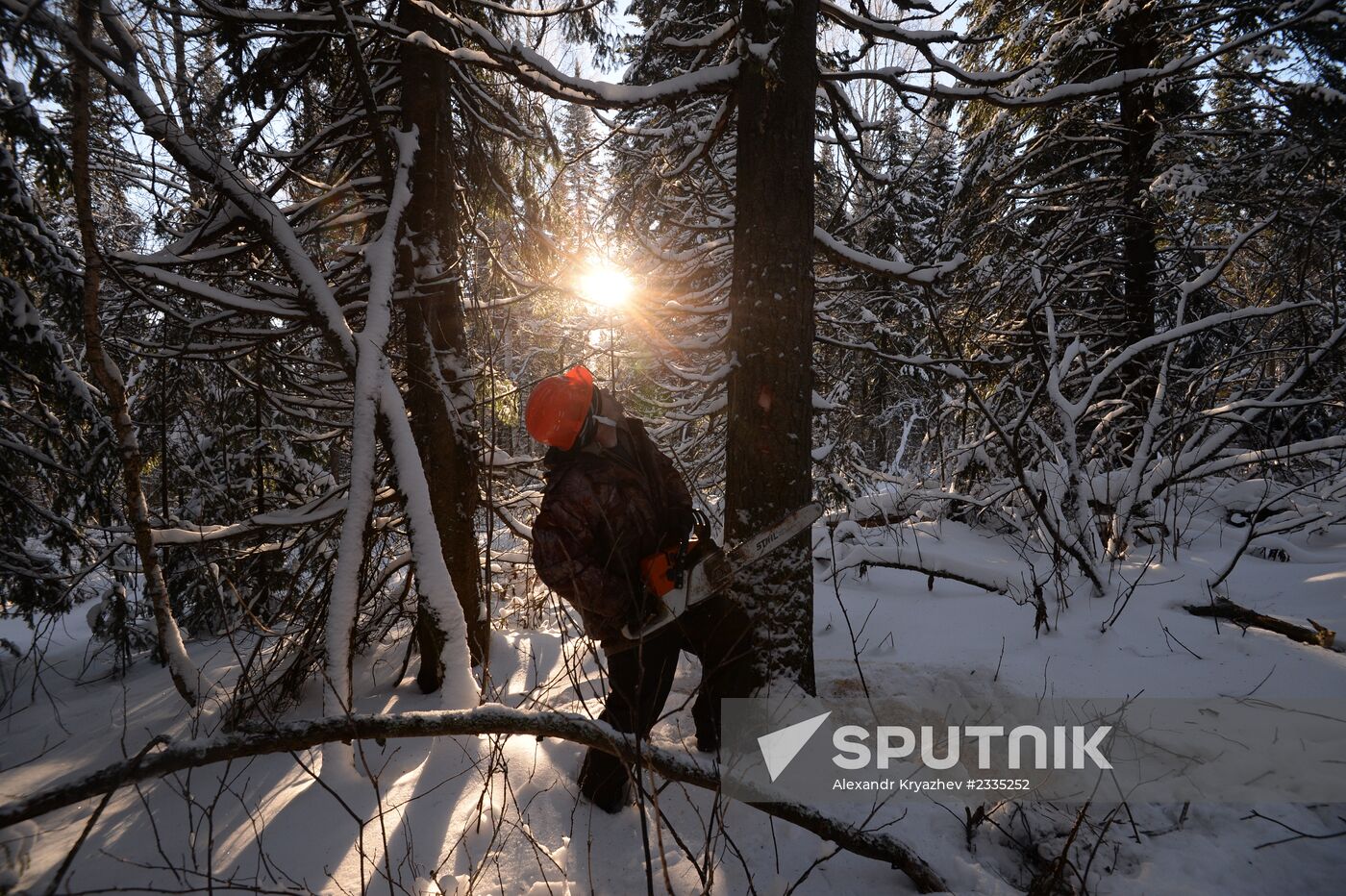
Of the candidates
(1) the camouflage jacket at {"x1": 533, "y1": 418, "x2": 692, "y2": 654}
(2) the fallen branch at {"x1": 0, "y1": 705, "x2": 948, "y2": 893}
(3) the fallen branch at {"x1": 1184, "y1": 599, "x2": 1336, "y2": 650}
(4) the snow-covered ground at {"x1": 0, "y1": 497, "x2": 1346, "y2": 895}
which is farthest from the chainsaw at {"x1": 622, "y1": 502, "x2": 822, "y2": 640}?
(3) the fallen branch at {"x1": 1184, "y1": 599, "x2": 1336, "y2": 650}

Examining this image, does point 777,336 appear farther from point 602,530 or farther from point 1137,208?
point 1137,208

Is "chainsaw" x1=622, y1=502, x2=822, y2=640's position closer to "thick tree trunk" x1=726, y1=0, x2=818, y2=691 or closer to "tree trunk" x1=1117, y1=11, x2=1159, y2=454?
"thick tree trunk" x1=726, y1=0, x2=818, y2=691

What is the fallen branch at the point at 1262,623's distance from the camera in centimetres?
306

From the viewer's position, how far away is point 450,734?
181 centimetres

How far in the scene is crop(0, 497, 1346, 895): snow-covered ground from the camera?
2.07m

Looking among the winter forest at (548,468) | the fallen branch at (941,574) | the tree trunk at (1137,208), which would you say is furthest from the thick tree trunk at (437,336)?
the tree trunk at (1137,208)

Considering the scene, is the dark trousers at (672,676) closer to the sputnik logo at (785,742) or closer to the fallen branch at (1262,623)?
the sputnik logo at (785,742)

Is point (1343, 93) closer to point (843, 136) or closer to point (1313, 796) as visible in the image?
point (843, 136)

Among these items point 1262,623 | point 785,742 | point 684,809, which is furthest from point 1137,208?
point 684,809

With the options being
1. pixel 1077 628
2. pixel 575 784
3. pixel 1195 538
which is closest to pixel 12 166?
pixel 575 784

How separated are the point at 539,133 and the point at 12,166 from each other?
139 inches

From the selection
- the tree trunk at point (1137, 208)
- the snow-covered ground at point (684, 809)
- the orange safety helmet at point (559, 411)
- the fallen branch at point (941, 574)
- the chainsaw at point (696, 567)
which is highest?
the tree trunk at point (1137, 208)

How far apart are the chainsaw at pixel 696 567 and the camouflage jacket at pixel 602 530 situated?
88mm

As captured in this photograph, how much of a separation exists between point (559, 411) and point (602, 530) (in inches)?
23.9
